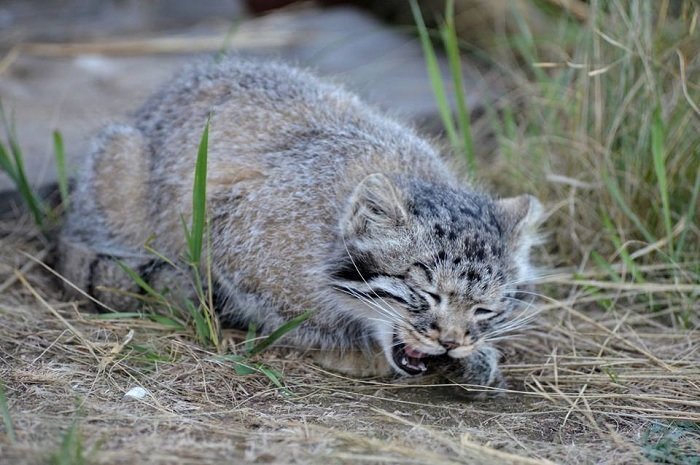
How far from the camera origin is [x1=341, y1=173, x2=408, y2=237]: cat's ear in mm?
4367

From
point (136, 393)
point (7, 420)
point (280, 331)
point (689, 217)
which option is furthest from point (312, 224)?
point (689, 217)

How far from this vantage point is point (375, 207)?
445 cm

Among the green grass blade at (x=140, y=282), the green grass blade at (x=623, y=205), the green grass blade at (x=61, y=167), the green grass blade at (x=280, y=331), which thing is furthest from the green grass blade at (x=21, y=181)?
the green grass blade at (x=623, y=205)

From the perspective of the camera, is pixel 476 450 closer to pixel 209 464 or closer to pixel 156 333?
pixel 209 464

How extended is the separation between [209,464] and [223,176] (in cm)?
220

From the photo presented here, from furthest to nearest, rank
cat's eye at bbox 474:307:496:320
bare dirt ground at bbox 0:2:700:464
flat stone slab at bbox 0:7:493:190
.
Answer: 1. flat stone slab at bbox 0:7:493:190
2. cat's eye at bbox 474:307:496:320
3. bare dirt ground at bbox 0:2:700:464

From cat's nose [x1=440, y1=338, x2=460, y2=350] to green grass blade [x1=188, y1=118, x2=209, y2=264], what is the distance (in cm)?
136

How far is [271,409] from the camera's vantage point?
417 cm

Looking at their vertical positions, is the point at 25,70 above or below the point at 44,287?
above

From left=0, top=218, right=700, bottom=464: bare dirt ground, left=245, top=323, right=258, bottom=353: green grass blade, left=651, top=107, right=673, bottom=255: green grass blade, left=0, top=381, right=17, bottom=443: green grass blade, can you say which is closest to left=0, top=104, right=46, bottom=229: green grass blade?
left=0, top=218, right=700, bottom=464: bare dirt ground

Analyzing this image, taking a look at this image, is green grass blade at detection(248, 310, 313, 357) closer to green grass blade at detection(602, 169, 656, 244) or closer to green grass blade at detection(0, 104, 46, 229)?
green grass blade at detection(0, 104, 46, 229)

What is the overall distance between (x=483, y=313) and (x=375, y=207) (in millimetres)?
732

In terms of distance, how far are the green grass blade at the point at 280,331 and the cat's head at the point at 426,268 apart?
0.24 meters

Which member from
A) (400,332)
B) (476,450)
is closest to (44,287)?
(400,332)
